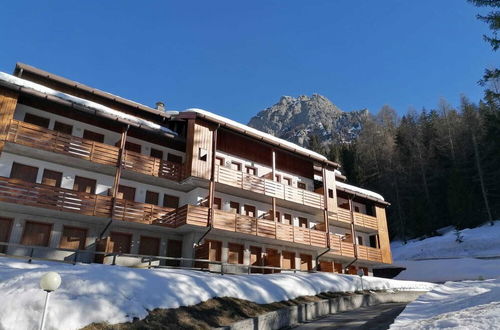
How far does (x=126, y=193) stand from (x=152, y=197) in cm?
171

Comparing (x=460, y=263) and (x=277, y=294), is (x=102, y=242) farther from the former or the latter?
(x=460, y=263)

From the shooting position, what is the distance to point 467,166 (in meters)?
56.2

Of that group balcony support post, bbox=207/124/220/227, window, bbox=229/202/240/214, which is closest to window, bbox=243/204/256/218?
window, bbox=229/202/240/214

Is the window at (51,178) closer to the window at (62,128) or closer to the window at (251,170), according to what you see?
the window at (62,128)

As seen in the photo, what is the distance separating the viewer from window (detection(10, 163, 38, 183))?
20.2 metres

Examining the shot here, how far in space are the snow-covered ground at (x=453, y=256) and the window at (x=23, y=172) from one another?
34.9 m

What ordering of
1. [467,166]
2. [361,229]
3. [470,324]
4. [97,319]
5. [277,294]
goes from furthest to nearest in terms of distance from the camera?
[467,166], [361,229], [277,294], [97,319], [470,324]

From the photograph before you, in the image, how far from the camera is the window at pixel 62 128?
887 inches

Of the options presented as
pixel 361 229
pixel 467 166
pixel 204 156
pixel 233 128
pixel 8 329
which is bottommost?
pixel 8 329

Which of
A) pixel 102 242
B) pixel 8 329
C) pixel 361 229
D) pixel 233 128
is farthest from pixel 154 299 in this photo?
pixel 361 229

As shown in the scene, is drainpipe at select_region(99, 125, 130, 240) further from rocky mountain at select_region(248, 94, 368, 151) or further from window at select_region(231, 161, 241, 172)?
rocky mountain at select_region(248, 94, 368, 151)

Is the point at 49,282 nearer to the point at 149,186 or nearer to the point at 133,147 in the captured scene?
the point at 149,186

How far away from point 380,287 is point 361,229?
1039 cm

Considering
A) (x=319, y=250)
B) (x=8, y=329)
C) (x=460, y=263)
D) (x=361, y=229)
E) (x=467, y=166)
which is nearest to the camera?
(x=8, y=329)
